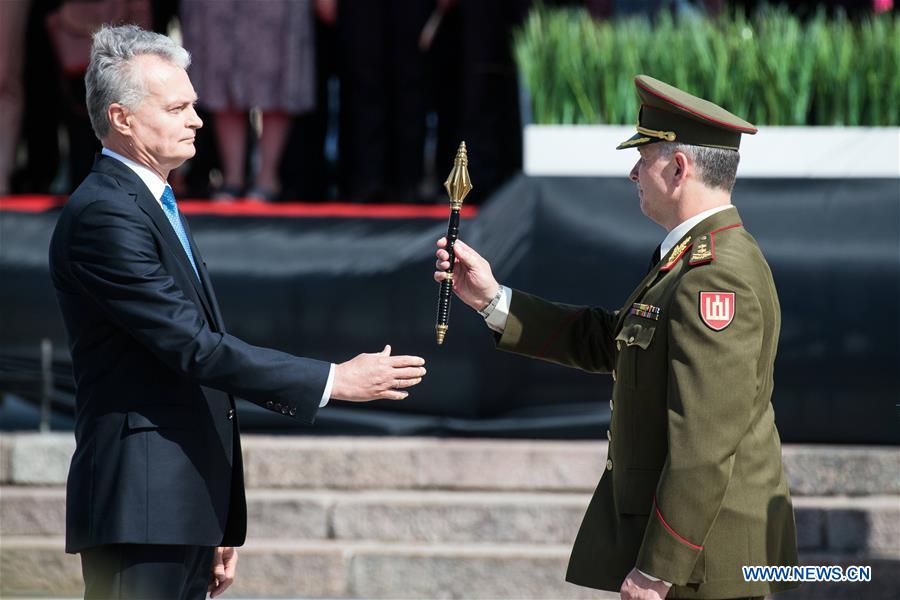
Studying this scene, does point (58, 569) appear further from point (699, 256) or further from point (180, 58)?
point (699, 256)

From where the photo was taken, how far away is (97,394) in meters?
2.84

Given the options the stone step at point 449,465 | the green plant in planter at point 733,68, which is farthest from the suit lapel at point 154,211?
the green plant in planter at point 733,68

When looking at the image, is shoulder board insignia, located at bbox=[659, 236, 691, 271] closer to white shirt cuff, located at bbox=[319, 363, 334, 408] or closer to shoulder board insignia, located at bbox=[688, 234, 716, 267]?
shoulder board insignia, located at bbox=[688, 234, 716, 267]

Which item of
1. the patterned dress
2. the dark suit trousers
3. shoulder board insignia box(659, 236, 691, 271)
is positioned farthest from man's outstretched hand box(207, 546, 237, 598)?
the patterned dress

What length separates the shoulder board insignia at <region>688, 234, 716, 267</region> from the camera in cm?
273

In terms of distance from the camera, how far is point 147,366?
285cm

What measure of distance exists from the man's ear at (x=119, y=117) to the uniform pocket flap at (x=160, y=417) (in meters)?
0.61

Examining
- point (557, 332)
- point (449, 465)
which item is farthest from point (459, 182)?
point (449, 465)

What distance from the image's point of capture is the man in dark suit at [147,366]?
2.79 meters

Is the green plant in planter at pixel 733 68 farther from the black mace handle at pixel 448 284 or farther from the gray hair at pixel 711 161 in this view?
the gray hair at pixel 711 161

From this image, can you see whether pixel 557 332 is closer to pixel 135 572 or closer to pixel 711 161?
pixel 711 161

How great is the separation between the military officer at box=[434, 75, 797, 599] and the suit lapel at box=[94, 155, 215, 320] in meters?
0.94

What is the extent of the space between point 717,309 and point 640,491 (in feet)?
1.39

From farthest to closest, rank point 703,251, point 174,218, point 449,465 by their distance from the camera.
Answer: point 449,465
point 174,218
point 703,251
